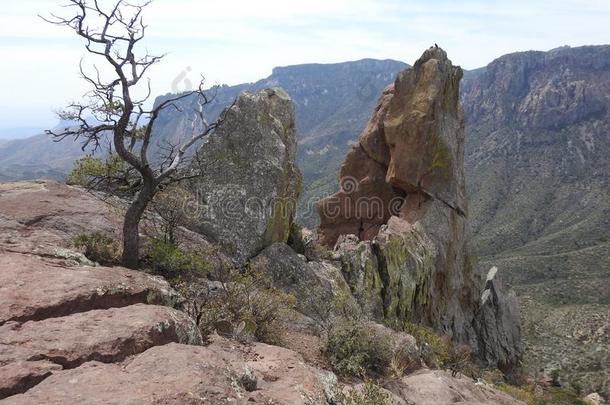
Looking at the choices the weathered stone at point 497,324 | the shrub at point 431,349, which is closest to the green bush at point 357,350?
the shrub at point 431,349

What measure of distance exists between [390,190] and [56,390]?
32505 millimetres

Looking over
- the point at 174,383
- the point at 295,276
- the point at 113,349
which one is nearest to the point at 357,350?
the point at 174,383

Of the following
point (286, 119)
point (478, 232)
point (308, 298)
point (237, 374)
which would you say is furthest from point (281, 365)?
point (478, 232)

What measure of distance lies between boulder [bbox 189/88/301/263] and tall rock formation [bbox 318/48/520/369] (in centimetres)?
516

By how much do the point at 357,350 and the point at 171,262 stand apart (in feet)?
17.3

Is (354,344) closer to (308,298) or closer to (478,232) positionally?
(308,298)

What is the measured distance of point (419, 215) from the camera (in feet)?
105

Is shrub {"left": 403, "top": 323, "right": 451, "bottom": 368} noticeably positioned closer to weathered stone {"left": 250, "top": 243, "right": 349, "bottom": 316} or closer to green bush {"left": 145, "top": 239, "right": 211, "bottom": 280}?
weathered stone {"left": 250, "top": 243, "right": 349, "bottom": 316}

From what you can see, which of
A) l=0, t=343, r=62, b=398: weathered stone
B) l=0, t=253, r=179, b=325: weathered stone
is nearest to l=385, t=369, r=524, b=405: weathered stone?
l=0, t=253, r=179, b=325: weathered stone

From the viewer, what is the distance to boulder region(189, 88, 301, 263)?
18266 millimetres

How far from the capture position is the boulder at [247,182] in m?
18.3

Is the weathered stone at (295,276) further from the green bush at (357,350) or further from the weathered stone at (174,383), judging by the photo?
the weathered stone at (174,383)

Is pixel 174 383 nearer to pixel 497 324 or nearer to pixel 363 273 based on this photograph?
pixel 363 273

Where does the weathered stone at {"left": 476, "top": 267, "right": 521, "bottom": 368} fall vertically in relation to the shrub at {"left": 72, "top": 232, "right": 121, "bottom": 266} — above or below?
below
